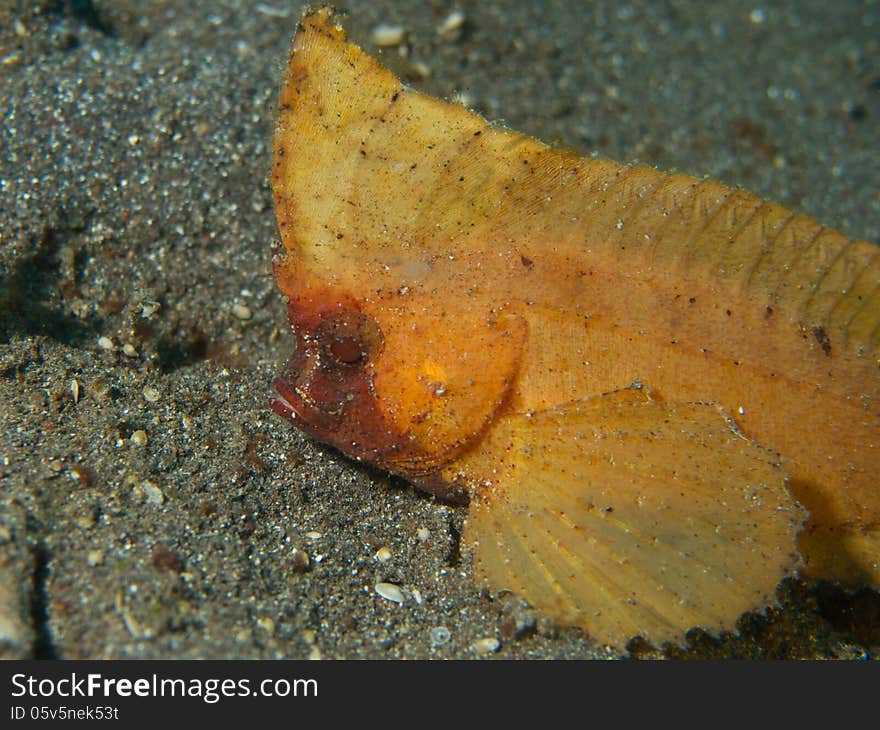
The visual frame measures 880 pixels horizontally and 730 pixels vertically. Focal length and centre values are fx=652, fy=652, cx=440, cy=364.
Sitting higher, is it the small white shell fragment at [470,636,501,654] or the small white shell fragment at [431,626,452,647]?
the small white shell fragment at [470,636,501,654]

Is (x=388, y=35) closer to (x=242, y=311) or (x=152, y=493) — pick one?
(x=242, y=311)

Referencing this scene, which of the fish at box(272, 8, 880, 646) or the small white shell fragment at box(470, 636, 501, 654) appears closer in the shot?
the small white shell fragment at box(470, 636, 501, 654)

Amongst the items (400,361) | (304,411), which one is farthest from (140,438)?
(400,361)

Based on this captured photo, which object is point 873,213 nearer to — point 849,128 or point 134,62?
point 849,128

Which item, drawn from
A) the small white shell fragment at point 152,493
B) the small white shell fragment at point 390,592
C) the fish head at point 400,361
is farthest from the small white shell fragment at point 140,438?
the small white shell fragment at point 390,592

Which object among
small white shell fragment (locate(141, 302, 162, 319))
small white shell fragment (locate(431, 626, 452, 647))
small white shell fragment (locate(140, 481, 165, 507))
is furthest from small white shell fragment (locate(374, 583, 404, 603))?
small white shell fragment (locate(141, 302, 162, 319))

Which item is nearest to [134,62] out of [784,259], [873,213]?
[784,259]

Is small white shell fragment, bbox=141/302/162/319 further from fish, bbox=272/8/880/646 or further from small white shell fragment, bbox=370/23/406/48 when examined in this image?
small white shell fragment, bbox=370/23/406/48
